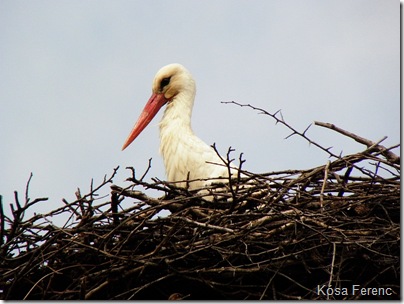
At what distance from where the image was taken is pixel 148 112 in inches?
163

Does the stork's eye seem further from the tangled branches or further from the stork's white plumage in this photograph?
the tangled branches

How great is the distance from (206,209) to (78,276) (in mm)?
532

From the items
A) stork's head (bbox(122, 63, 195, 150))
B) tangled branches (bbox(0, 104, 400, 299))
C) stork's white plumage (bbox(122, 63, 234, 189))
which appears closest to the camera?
tangled branches (bbox(0, 104, 400, 299))

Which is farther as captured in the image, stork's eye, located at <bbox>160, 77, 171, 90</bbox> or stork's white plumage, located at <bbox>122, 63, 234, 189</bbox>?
stork's eye, located at <bbox>160, 77, 171, 90</bbox>

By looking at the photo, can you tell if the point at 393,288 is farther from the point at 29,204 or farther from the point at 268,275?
the point at 29,204

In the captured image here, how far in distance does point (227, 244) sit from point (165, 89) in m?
1.49

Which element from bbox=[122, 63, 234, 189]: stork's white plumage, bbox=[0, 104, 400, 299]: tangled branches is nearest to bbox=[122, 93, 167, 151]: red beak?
bbox=[122, 63, 234, 189]: stork's white plumage

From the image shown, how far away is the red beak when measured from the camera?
4.12 meters

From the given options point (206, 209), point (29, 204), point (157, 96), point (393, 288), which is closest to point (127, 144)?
point (157, 96)

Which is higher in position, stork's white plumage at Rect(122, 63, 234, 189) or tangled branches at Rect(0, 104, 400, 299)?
stork's white plumage at Rect(122, 63, 234, 189)

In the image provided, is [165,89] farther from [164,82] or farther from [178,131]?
[178,131]

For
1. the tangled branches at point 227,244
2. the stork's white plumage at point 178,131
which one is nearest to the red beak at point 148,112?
the stork's white plumage at point 178,131

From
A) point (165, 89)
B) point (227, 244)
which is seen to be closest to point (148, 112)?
point (165, 89)

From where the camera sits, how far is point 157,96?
415cm
